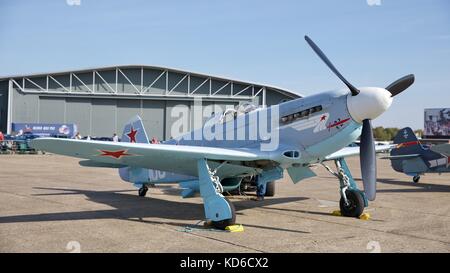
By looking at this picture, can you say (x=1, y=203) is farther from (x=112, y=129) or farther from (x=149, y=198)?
(x=112, y=129)

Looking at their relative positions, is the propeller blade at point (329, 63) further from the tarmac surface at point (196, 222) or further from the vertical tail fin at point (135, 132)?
the vertical tail fin at point (135, 132)

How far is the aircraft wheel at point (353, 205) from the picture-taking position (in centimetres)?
896

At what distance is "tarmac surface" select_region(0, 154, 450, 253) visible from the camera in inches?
246

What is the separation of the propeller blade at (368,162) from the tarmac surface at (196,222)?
2.35 ft

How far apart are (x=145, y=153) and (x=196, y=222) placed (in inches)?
64.7

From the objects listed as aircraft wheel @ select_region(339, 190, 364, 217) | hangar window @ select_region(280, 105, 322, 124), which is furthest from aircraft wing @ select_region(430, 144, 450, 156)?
hangar window @ select_region(280, 105, 322, 124)

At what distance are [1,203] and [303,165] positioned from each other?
700cm

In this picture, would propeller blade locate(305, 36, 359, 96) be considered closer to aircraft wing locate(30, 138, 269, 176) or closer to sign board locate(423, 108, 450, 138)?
aircraft wing locate(30, 138, 269, 176)

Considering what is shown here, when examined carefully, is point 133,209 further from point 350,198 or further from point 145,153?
point 350,198

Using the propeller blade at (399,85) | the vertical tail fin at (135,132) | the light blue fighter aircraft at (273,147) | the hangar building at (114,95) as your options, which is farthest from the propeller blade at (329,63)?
the hangar building at (114,95)

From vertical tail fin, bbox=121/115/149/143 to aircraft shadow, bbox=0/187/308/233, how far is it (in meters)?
1.58

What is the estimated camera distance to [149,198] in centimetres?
1176
